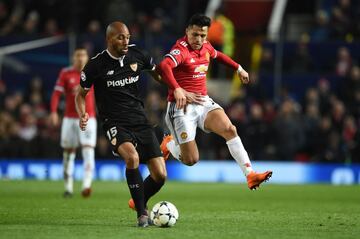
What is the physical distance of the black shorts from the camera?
1012 centimetres

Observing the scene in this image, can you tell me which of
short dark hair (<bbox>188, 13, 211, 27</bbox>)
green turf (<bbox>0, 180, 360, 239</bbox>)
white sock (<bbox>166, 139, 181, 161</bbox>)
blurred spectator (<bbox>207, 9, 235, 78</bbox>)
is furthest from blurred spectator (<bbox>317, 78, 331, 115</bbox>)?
short dark hair (<bbox>188, 13, 211, 27</bbox>)

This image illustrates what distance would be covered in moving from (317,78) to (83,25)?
7.21 meters

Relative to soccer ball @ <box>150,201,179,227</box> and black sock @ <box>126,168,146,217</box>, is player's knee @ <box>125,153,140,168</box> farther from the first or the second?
soccer ball @ <box>150,201,179,227</box>

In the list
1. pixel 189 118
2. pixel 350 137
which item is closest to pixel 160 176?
Answer: pixel 189 118

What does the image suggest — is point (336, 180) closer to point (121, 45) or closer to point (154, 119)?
point (154, 119)

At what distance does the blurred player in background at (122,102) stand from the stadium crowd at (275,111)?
10.1m

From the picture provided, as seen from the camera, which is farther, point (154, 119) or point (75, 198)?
point (154, 119)

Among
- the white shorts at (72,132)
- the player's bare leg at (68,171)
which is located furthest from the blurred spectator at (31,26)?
the player's bare leg at (68,171)

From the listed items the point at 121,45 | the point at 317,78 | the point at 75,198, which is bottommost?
the point at 75,198

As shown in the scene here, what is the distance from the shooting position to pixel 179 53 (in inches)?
446

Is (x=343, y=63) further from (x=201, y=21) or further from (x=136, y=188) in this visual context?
(x=136, y=188)

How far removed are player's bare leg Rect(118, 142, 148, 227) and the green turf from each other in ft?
0.69

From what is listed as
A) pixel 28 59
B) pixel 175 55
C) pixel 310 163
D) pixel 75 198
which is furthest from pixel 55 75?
pixel 175 55

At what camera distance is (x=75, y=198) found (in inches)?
587
